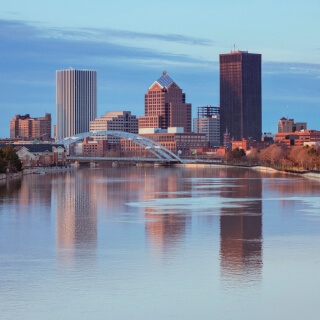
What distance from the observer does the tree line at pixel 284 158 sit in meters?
89.4

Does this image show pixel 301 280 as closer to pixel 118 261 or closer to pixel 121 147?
pixel 118 261

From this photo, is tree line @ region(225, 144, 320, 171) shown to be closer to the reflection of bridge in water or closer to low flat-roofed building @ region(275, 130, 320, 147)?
the reflection of bridge in water

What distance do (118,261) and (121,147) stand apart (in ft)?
586

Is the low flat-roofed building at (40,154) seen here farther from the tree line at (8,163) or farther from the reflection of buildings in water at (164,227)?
the reflection of buildings in water at (164,227)

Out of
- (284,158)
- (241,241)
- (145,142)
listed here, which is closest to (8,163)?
(284,158)

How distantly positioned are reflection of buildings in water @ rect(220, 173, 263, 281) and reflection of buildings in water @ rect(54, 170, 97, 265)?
136 inches

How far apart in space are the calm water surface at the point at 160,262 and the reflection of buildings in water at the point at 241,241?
0.10 ft

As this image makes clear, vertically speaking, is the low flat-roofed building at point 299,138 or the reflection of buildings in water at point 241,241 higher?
the low flat-roofed building at point 299,138

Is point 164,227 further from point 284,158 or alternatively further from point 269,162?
point 269,162

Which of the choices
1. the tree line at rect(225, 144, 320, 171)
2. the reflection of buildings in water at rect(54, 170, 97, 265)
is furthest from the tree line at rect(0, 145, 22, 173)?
the tree line at rect(225, 144, 320, 171)

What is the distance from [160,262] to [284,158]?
90851mm

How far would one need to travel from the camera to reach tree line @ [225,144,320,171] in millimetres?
89438

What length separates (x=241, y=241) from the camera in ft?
78.5

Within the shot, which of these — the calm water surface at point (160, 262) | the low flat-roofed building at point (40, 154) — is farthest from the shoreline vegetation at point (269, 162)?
the calm water surface at point (160, 262)
